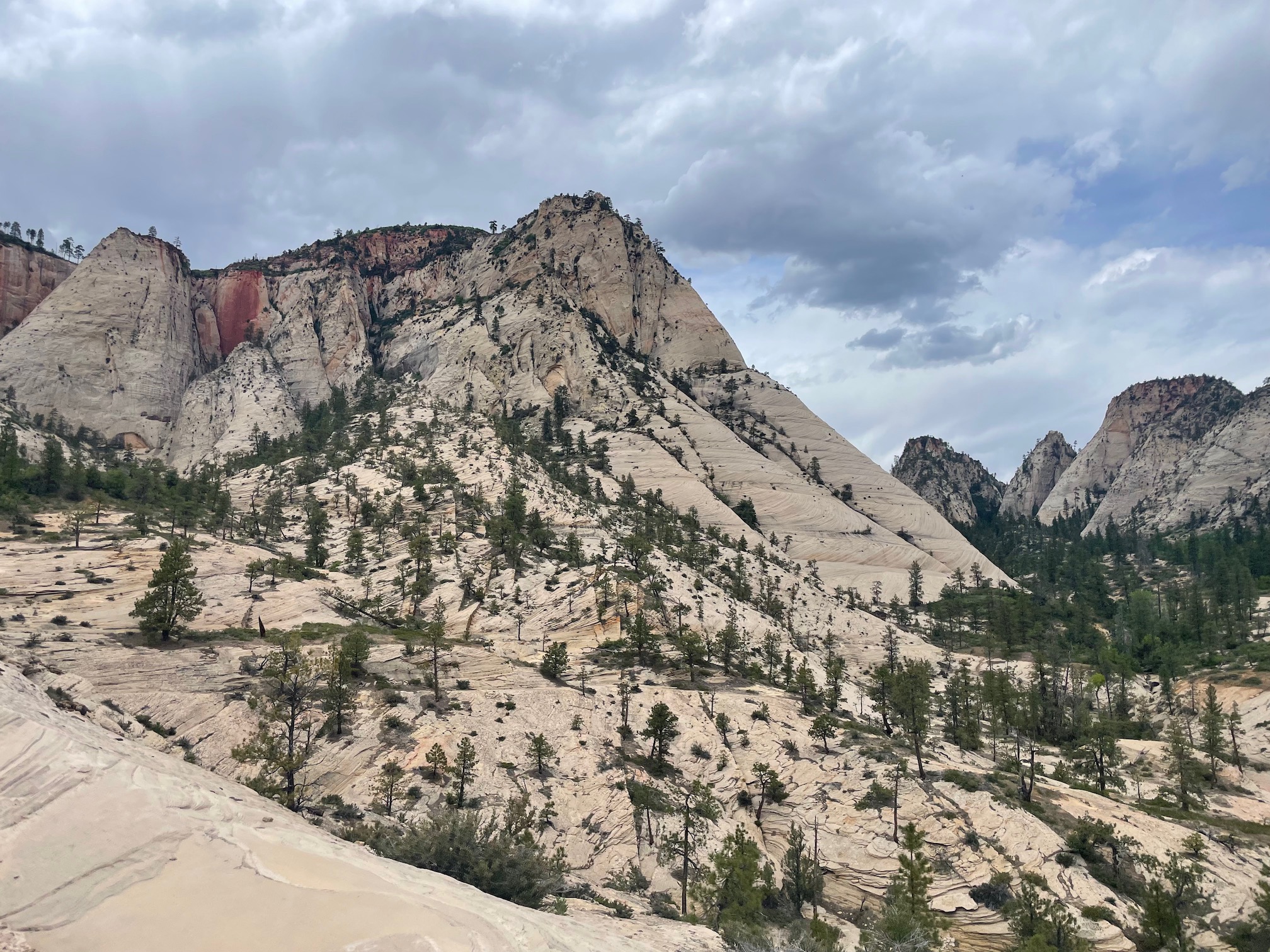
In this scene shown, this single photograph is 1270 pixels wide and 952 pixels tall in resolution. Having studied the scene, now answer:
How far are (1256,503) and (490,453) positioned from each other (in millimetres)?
225165

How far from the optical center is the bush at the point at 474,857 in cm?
2273

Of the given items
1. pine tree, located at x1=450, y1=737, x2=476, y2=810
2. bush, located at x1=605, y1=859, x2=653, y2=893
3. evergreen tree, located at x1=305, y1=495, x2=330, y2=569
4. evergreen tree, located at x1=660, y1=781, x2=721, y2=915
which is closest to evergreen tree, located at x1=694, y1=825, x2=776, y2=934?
evergreen tree, located at x1=660, y1=781, x2=721, y2=915

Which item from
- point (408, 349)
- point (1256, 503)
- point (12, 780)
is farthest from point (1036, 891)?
point (1256, 503)

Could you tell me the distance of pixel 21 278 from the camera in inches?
6585

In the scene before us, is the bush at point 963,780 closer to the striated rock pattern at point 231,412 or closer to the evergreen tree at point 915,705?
the evergreen tree at point 915,705

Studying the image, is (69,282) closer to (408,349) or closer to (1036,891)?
(408,349)

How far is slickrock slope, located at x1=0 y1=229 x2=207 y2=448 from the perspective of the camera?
146m

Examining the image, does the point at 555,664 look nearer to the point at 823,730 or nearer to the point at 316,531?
the point at 823,730

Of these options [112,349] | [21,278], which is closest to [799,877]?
[112,349]

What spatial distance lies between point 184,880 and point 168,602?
4190 cm

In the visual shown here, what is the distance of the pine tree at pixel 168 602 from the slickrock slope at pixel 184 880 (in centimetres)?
3252

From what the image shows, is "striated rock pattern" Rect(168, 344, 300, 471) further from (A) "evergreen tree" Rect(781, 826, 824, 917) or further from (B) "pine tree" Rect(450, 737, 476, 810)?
(A) "evergreen tree" Rect(781, 826, 824, 917)

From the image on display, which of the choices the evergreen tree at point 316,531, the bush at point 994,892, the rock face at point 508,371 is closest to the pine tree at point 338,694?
the evergreen tree at point 316,531

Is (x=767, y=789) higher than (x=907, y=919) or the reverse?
the reverse
